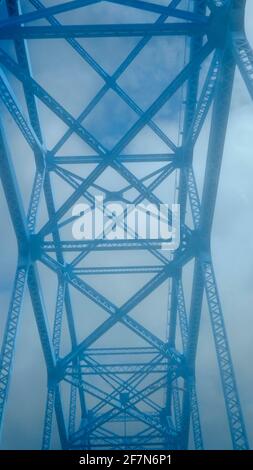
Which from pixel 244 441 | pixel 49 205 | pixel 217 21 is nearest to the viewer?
pixel 217 21

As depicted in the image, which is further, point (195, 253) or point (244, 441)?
point (195, 253)

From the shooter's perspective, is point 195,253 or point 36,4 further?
point 195,253

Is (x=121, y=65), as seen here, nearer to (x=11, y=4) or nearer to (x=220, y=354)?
(x=11, y=4)

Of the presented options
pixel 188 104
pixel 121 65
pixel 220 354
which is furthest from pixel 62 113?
pixel 220 354

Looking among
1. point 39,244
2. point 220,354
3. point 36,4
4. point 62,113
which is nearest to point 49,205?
point 39,244

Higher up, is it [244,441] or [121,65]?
[121,65]

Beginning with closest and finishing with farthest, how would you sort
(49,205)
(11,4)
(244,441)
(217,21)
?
1. (217,21)
2. (244,441)
3. (11,4)
4. (49,205)
